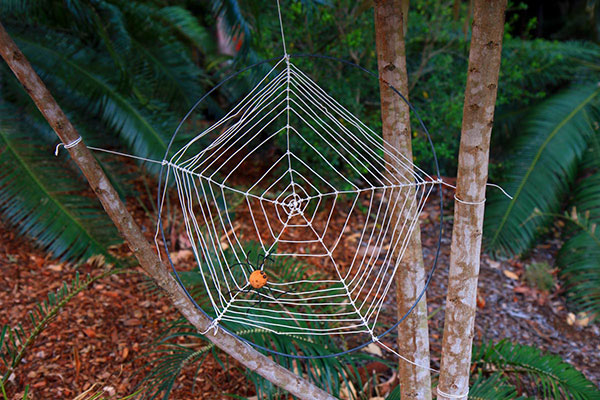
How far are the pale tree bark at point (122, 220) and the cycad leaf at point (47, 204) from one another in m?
1.18

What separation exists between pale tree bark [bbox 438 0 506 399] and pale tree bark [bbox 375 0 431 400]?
0.40 ft

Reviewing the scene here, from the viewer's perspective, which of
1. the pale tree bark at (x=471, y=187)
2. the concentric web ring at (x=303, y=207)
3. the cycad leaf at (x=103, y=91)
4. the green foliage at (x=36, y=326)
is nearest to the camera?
the pale tree bark at (x=471, y=187)

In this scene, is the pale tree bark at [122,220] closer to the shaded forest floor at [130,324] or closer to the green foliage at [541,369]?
the shaded forest floor at [130,324]

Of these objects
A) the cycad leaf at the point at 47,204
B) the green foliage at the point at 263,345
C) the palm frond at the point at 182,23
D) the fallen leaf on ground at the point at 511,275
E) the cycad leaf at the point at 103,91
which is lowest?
the fallen leaf on ground at the point at 511,275

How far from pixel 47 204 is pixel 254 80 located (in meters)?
1.35

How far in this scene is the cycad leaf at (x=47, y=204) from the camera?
2.32 metres

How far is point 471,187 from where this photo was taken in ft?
3.88

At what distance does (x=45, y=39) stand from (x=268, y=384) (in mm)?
2247

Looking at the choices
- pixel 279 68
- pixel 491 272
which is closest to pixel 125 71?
pixel 279 68

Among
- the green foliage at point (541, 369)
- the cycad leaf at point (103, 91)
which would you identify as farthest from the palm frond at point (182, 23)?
the green foliage at point (541, 369)

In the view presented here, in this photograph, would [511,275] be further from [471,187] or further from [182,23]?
[182,23]

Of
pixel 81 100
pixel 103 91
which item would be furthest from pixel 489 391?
pixel 81 100

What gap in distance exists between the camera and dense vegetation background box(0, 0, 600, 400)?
2412 millimetres

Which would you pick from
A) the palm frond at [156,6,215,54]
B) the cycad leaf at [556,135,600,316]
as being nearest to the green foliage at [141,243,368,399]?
the cycad leaf at [556,135,600,316]
